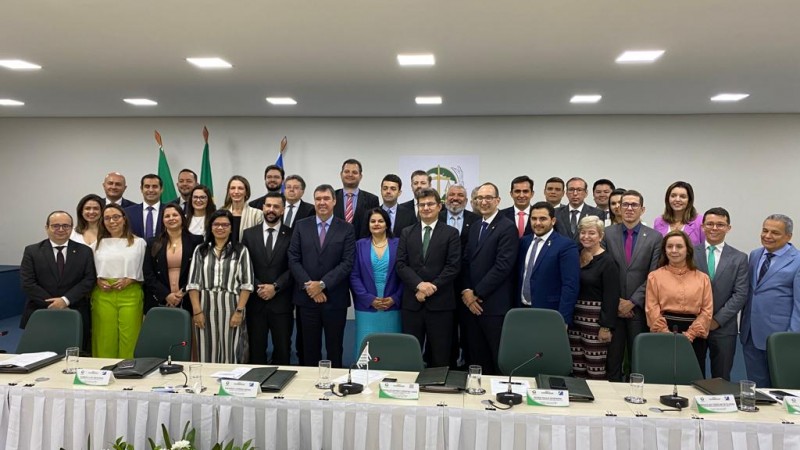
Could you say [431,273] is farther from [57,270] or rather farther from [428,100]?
[428,100]

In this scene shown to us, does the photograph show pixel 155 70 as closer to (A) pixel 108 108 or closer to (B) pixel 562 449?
(A) pixel 108 108

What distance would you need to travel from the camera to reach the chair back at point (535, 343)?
3.10 m

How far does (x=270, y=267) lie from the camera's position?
3.94 meters

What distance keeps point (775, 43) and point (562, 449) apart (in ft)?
12.2

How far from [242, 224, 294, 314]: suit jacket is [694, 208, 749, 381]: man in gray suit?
2.95m

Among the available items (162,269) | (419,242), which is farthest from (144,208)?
(419,242)

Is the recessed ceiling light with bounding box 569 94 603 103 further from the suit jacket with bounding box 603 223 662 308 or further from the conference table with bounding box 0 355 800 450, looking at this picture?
the conference table with bounding box 0 355 800 450

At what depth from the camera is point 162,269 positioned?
12.9ft

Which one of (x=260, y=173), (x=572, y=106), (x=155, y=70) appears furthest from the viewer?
(x=260, y=173)

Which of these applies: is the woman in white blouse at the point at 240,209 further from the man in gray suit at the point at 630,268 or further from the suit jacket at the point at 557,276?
the man in gray suit at the point at 630,268

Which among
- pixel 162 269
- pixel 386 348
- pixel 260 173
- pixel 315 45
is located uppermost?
pixel 315 45

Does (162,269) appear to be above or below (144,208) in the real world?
below

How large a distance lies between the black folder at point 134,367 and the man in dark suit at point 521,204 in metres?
2.66

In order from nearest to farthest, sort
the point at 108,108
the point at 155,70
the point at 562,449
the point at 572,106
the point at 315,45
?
the point at 562,449 < the point at 315,45 < the point at 155,70 < the point at 572,106 < the point at 108,108
